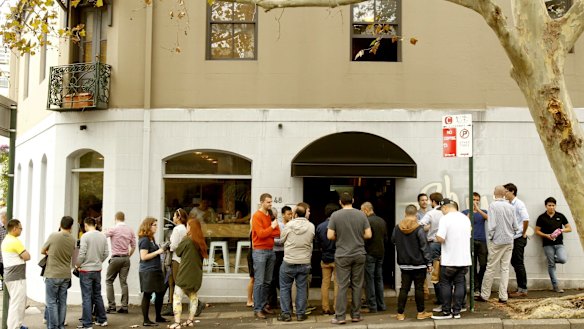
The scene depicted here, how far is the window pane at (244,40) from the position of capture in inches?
500

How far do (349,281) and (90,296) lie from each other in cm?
427

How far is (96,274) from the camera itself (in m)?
10.2

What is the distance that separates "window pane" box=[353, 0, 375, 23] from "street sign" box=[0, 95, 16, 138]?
680cm

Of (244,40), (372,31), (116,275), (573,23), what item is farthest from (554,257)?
(116,275)

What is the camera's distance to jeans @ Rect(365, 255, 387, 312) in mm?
10555

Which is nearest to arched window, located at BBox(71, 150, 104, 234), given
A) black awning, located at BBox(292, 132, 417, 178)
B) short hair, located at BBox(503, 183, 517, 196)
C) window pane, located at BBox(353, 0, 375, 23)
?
black awning, located at BBox(292, 132, 417, 178)

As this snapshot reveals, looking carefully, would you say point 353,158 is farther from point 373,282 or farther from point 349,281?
point 349,281

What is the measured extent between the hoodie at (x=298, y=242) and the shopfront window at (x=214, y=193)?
2.46 meters

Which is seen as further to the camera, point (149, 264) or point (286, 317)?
point (286, 317)

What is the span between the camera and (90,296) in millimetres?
10117

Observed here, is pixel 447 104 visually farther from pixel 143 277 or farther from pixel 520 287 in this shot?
pixel 143 277

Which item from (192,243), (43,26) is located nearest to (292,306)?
(192,243)

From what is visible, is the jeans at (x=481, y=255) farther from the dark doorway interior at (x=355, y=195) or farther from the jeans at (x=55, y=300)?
the jeans at (x=55, y=300)

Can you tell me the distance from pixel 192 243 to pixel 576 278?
7.72 meters
